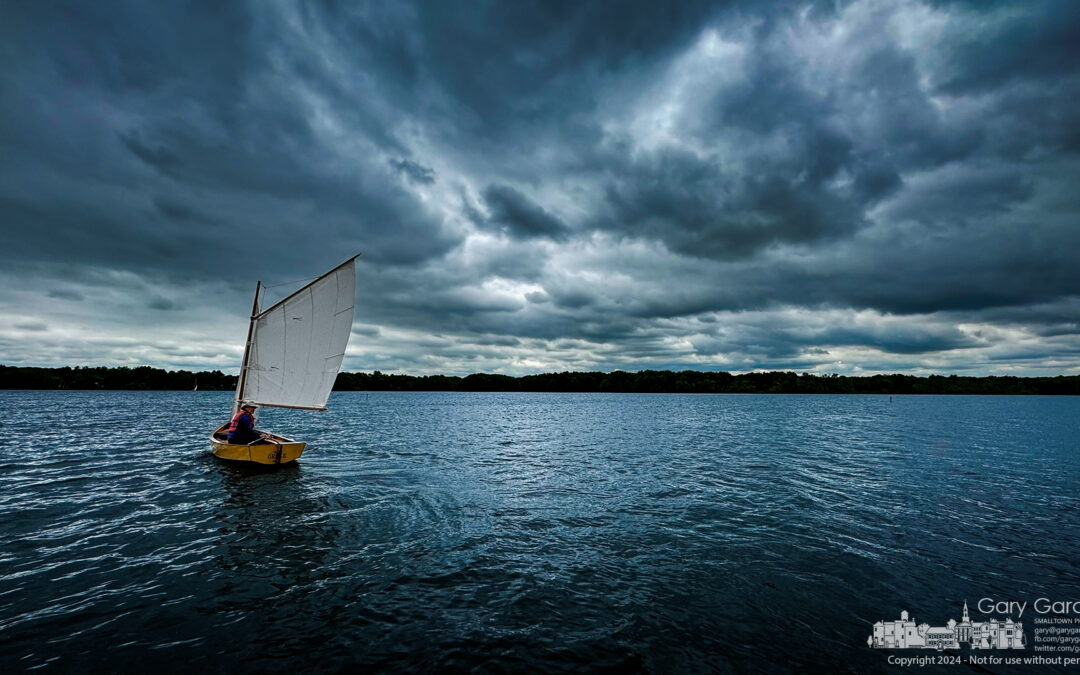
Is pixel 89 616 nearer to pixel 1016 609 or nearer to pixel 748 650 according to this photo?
pixel 748 650

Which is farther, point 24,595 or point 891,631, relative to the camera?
point 24,595

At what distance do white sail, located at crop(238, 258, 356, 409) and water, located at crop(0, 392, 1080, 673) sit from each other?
5436 mm

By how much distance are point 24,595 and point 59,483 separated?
62.1 ft

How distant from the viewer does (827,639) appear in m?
9.80

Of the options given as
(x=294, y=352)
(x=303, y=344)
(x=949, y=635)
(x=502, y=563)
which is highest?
(x=303, y=344)

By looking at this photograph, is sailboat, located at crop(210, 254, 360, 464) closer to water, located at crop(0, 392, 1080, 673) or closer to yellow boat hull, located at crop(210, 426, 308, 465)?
yellow boat hull, located at crop(210, 426, 308, 465)

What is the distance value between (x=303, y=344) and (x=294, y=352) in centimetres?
93

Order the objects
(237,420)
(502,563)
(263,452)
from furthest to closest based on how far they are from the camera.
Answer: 1. (237,420)
2. (263,452)
3. (502,563)

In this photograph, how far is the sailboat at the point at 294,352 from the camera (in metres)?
28.7

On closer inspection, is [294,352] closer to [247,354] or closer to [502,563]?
[247,354]

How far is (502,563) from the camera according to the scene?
45.6 feet

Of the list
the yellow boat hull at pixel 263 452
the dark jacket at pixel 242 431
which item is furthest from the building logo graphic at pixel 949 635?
the dark jacket at pixel 242 431

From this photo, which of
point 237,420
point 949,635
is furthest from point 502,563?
point 237,420

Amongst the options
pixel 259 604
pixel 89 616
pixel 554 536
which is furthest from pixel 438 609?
pixel 89 616
